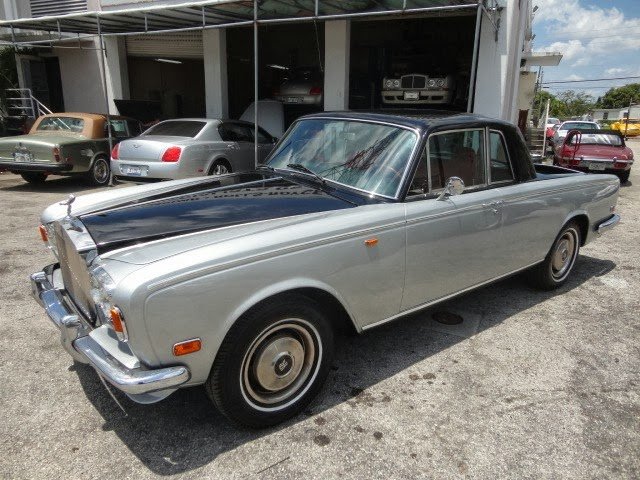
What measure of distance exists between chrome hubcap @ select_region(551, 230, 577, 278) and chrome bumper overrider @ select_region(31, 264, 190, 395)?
3.67 m

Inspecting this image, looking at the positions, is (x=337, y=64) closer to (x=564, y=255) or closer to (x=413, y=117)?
(x=564, y=255)

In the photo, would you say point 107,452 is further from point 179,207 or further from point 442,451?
point 442,451

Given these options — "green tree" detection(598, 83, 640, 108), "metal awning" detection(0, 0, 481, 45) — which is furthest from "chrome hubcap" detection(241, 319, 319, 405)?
"green tree" detection(598, 83, 640, 108)

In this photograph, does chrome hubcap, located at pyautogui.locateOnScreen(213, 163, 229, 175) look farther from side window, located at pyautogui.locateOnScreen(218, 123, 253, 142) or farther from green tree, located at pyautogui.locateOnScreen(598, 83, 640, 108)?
green tree, located at pyautogui.locateOnScreen(598, 83, 640, 108)

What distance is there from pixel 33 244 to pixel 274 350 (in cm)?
446

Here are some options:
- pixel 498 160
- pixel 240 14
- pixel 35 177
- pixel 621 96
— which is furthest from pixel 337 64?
pixel 621 96

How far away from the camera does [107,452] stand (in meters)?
2.42

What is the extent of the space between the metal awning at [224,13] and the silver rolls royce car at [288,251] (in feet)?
15.4

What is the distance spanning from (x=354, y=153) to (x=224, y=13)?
319 inches

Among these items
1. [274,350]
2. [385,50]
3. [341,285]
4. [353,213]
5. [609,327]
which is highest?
[385,50]

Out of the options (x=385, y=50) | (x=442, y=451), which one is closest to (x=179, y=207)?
(x=442, y=451)

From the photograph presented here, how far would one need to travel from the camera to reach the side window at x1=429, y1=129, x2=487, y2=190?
330 centimetres

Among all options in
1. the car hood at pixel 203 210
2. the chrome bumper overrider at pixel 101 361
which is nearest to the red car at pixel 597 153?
the car hood at pixel 203 210

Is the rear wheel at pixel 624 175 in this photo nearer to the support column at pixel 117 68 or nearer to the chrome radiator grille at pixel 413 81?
the chrome radiator grille at pixel 413 81
